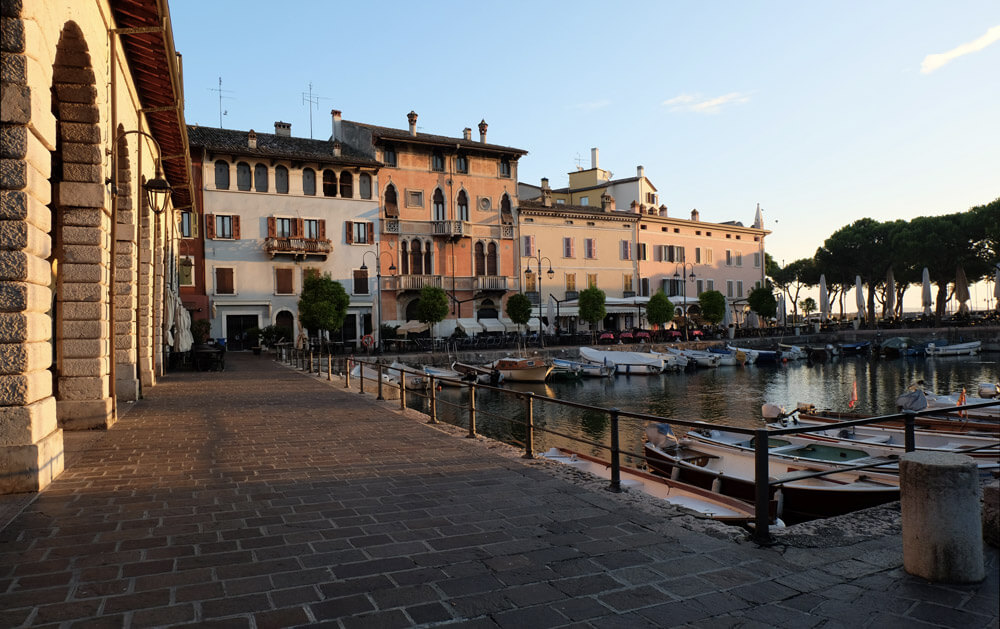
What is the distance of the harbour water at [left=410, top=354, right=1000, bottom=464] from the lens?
1944cm

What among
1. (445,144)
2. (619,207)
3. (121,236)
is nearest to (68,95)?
(121,236)

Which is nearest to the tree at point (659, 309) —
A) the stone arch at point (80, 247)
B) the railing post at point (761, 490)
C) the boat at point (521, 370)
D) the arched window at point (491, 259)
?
the arched window at point (491, 259)

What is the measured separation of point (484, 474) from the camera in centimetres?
661

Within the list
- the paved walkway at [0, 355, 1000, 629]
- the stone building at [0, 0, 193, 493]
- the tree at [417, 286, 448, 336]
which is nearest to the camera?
the paved walkway at [0, 355, 1000, 629]

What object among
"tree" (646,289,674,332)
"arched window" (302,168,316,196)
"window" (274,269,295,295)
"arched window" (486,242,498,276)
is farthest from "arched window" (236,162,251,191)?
"tree" (646,289,674,332)

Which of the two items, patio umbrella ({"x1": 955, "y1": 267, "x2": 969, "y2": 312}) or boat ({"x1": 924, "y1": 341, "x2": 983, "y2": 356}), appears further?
patio umbrella ({"x1": 955, "y1": 267, "x2": 969, "y2": 312})

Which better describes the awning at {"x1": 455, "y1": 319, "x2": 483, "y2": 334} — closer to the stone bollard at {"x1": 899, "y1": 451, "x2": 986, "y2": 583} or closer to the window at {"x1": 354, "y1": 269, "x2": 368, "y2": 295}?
the window at {"x1": 354, "y1": 269, "x2": 368, "y2": 295}

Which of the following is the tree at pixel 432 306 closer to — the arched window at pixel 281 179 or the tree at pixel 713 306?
the arched window at pixel 281 179

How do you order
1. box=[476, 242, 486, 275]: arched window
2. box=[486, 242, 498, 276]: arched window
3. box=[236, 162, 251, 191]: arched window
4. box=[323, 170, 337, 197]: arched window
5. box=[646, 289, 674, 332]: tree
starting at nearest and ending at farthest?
1. box=[236, 162, 251, 191]: arched window
2. box=[323, 170, 337, 197]: arched window
3. box=[476, 242, 486, 275]: arched window
4. box=[486, 242, 498, 276]: arched window
5. box=[646, 289, 674, 332]: tree

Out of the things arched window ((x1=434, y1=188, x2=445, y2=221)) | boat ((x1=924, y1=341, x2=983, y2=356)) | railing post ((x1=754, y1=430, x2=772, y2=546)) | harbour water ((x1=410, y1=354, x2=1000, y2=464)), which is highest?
arched window ((x1=434, y1=188, x2=445, y2=221))

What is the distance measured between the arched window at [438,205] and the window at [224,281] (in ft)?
42.1

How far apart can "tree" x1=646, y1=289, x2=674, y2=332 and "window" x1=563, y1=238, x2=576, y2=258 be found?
6.59 m

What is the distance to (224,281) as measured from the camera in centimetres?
3600

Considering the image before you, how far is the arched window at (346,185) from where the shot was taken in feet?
129
